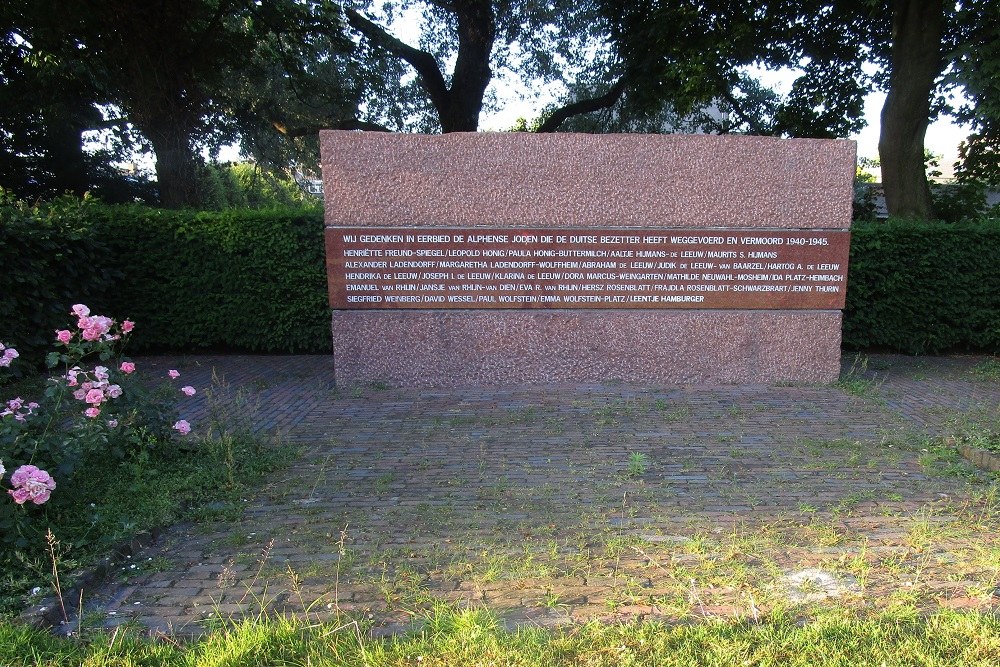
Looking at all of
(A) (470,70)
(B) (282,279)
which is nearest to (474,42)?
(A) (470,70)

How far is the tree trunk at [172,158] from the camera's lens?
11.5 m

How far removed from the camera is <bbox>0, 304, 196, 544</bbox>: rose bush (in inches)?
122

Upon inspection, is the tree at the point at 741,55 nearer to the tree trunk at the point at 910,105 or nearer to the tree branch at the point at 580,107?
the tree branch at the point at 580,107

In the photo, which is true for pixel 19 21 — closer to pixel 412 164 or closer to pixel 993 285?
pixel 412 164

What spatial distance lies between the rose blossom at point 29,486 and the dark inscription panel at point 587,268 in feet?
13.3

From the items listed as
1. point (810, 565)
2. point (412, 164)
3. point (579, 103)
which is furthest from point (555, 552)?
point (579, 103)

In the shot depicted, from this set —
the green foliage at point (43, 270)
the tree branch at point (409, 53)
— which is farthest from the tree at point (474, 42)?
the green foliage at point (43, 270)

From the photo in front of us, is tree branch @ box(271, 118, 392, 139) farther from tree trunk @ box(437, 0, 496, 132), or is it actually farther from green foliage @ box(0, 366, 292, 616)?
green foliage @ box(0, 366, 292, 616)

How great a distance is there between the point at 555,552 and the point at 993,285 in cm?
868

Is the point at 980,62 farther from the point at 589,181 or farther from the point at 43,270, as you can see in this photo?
the point at 43,270

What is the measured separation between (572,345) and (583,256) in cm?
94

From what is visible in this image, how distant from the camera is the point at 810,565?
10.3 ft

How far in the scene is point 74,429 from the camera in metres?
4.11

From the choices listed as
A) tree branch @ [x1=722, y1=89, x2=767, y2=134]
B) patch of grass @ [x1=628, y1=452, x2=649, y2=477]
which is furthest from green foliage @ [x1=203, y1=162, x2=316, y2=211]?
patch of grass @ [x1=628, y1=452, x2=649, y2=477]
